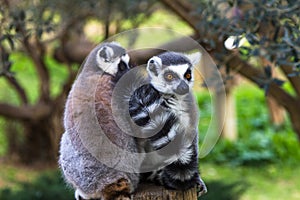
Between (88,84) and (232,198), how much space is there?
3439mm

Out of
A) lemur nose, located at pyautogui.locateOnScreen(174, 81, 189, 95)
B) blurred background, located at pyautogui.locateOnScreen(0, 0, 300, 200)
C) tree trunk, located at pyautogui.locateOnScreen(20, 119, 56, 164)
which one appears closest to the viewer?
lemur nose, located at pyautogui.locateOnScreen(174, 81, 189, 95)

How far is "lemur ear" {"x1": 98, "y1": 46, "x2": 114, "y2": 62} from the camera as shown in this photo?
2197 mm

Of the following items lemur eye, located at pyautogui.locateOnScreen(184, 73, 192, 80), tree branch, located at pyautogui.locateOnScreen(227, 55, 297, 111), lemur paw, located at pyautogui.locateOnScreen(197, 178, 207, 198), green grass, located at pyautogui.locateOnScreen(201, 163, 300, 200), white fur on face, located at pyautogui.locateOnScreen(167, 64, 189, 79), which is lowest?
green grass, located at pyautogui.locateOnScreen(201, 163, 300, 200)

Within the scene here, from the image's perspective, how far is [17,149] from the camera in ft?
25.1

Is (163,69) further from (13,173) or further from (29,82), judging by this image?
(29,82)

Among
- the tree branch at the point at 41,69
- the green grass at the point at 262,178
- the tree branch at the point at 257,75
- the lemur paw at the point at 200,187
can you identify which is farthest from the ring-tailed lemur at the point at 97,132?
the tree branch at the point at 41,69

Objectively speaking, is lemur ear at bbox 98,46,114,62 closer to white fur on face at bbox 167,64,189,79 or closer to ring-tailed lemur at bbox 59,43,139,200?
ring-tailed lemur at bbox 59,43,139,200

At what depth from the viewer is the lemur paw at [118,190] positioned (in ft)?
6.97

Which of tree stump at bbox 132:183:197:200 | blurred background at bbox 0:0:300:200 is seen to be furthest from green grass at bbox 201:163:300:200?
tree stump at bbox 132:183:197:200

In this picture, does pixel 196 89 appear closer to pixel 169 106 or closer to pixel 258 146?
pixel 258 146

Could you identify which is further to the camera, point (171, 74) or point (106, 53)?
point (106, 53)

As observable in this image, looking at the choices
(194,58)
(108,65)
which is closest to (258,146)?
(108,65)

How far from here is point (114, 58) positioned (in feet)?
7.18

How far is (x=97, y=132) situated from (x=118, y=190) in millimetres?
243
